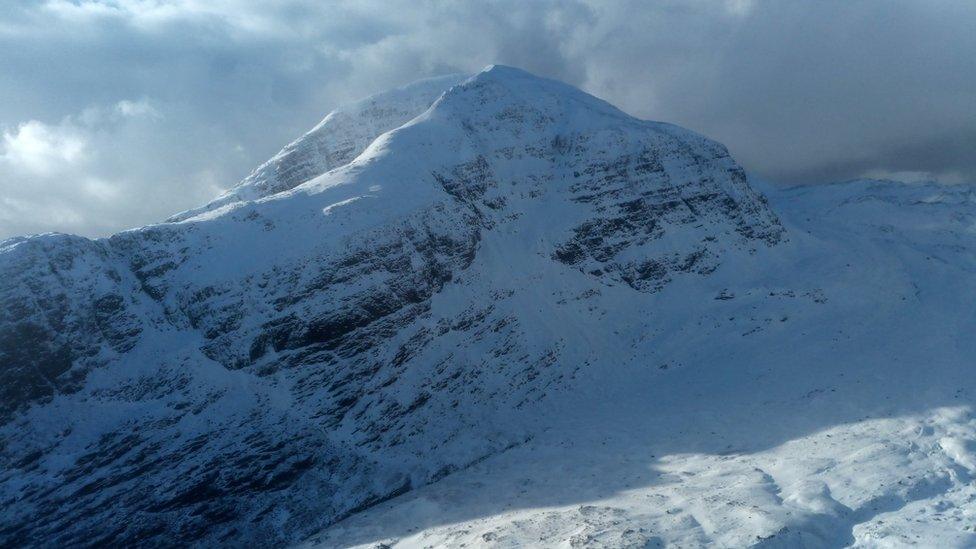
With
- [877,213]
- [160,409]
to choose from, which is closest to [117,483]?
[160,409]

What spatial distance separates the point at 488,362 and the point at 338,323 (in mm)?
11001

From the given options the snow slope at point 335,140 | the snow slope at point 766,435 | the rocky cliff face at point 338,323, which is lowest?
the snow slope at point 766,435

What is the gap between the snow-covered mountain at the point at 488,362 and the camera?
28.9m

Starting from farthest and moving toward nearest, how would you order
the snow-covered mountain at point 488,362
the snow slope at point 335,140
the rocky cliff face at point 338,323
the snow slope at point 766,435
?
the snow slope at point 335,140
the rocky cliff face at point 338,323
the snow-covered mountain at point 488,362
the snow slope at point 766,435

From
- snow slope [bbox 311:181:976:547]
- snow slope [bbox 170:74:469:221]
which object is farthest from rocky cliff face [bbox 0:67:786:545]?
snow slope [bbox 170:74:469:221]

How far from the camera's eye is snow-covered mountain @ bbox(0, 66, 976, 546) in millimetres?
28906

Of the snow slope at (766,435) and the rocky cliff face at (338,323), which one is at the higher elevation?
the rocky cliff face at (338,323)

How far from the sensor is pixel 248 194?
2781 inches

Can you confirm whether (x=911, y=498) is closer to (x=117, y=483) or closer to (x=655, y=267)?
(x=655, y=267)

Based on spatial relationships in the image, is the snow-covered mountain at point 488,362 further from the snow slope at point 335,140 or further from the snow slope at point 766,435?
the snow slope at point 335,140

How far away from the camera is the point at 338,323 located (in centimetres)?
4278

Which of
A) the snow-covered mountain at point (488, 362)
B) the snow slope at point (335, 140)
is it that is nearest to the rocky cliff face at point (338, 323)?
the snow-covered mountain at point (488, 362)

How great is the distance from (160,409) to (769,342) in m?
41.6

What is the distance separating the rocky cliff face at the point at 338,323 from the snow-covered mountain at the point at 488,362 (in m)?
0.18
